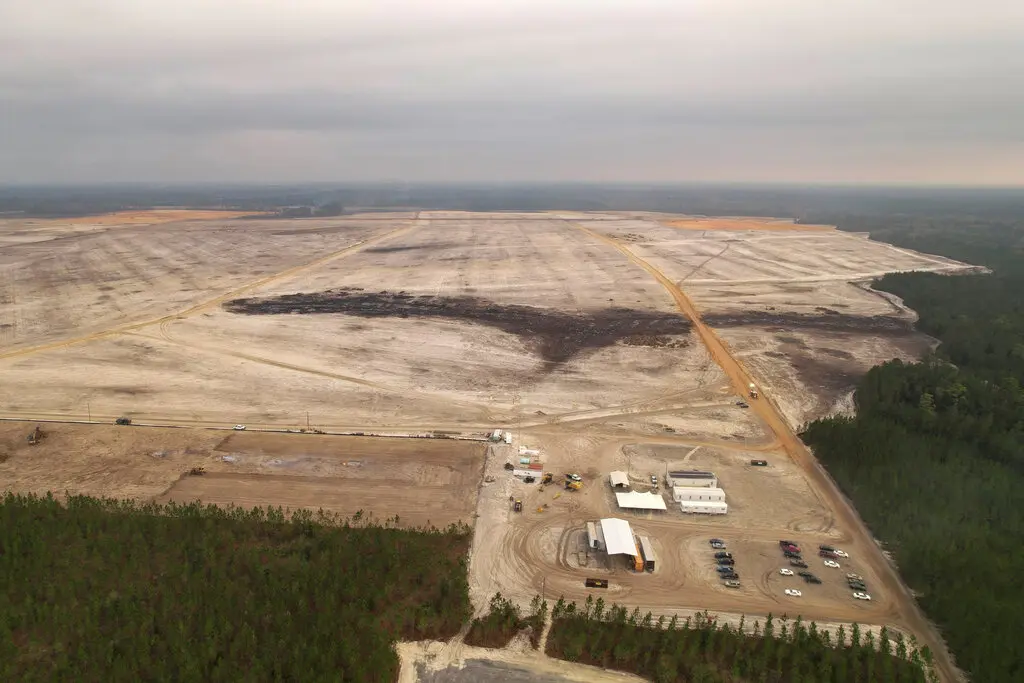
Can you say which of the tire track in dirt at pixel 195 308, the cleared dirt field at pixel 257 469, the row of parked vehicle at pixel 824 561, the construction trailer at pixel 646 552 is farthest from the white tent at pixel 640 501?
the tire track in dirt at pixel 195 308

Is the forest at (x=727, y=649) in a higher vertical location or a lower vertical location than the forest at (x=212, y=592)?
lower

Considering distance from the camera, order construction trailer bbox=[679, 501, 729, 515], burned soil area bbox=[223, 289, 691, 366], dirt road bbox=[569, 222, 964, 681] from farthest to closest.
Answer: burned soil area bbox=[223, 289, 691, 366], construction trailer bbox=[679, 501, 729, 515], dirt road bbox=[569, 222, 964, 681]

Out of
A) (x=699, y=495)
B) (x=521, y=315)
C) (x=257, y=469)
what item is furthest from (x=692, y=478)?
(x=521, y=315)

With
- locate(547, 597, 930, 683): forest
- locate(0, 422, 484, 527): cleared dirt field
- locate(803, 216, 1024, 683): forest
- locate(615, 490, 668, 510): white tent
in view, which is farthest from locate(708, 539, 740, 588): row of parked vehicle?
locate(0, 422, 484, 527): cleared dirt field

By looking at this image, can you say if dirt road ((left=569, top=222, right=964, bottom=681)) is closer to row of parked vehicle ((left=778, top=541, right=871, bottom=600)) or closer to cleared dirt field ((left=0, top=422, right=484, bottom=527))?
row of parked vehicle ((left=778, top=541, right=871, bottom=600))

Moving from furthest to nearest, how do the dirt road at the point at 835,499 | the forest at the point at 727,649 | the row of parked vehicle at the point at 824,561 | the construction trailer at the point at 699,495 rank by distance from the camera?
the construction trailer at the point at 699,495, the row of parked vehicle at the point at 824,561, the dirt road at the point at 835,499, the forest at the point at 727,649

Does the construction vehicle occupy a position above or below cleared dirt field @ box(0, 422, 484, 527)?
above

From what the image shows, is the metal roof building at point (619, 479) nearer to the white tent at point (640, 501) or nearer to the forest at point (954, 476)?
the white tent at point (640, 501)
